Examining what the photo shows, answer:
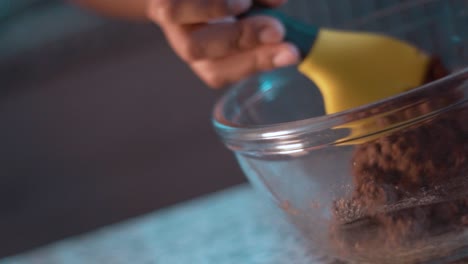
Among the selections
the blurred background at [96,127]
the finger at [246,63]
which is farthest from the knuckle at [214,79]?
the blurred background at [96,127]

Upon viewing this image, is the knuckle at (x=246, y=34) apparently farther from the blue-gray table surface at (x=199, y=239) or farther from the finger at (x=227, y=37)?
the blue-gray table surface at (x=199, y=239)

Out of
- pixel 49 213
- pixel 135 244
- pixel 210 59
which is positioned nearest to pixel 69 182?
pixel 49 213

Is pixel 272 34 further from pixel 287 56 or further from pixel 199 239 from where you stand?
pixel 199 239

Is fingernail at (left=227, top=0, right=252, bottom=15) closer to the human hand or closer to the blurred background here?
the human hand

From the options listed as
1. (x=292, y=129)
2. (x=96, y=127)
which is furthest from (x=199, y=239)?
(x=96, y=127)

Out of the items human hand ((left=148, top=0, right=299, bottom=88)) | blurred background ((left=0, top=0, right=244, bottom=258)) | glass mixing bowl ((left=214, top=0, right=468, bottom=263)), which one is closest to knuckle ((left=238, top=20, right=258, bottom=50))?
human hand ((left=148, top=0, right=299, bottom=88))
